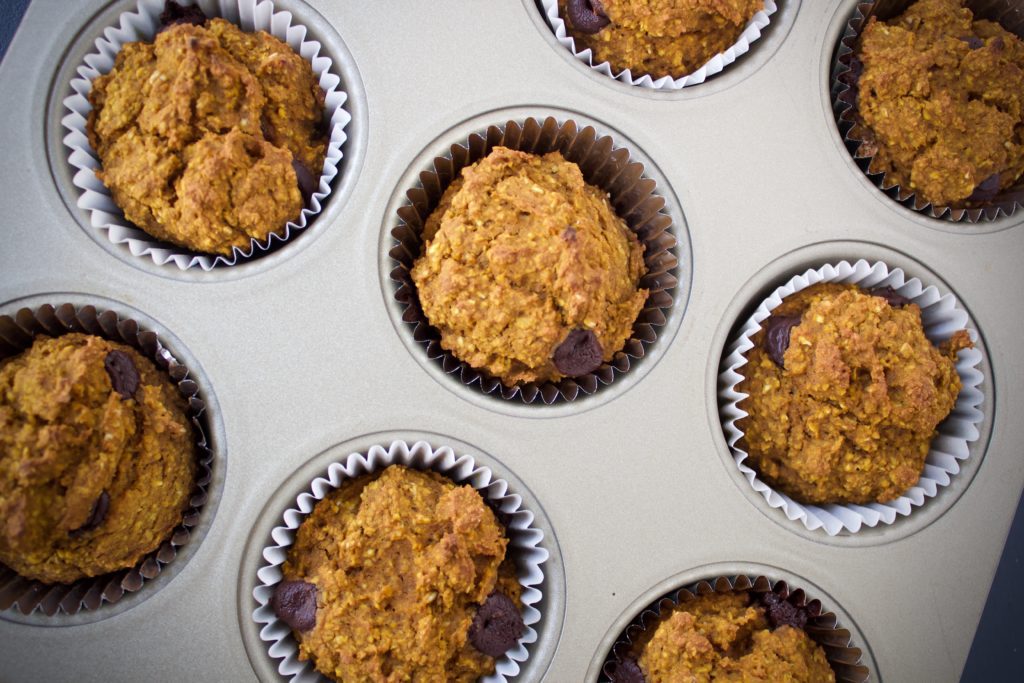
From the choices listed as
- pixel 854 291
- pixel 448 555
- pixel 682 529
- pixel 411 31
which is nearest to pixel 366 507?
pixel 448 555

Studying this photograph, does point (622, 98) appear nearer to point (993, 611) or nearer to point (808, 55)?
point (808, 55)

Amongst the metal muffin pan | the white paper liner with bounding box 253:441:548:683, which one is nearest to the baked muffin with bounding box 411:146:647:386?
the metal muffin pan

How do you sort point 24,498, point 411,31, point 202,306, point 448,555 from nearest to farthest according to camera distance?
1. point 24,498
2. point 448,555
3. point 202,306
4. point 411,31

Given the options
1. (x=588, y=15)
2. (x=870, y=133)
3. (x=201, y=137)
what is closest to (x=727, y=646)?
(x=870, y=133)

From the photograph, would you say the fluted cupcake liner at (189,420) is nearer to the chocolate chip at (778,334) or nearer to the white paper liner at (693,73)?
the white paper liner at (693,73)

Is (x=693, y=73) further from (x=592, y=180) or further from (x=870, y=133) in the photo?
(x=870, y=133)

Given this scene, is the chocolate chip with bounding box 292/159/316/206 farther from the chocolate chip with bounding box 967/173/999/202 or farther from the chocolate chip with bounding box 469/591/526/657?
the chocolate chip with bounding box 967/173/999/202
